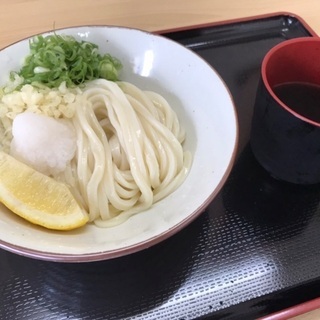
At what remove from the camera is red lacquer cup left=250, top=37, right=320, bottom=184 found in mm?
906

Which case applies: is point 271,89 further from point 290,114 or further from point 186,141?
point 186,141

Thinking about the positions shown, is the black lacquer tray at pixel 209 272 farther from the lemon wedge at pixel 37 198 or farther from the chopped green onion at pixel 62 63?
the chopped green onion at pixel 62 63

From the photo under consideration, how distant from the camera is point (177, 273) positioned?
86 centimetres

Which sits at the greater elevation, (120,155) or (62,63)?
(62,63)

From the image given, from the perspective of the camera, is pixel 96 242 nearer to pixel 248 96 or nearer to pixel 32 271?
pixel 32 271

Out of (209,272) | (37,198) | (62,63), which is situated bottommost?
(209,272)

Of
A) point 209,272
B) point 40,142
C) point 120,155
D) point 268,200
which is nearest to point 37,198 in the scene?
point 40,142

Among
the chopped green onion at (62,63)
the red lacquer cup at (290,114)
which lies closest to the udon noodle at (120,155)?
the chopped green onion at (62,63)

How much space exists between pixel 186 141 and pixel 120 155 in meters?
0.15

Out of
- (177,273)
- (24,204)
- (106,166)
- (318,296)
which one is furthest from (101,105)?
(318,296)

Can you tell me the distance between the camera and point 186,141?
1052 mm

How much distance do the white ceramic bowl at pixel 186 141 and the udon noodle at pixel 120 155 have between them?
32 millimetres

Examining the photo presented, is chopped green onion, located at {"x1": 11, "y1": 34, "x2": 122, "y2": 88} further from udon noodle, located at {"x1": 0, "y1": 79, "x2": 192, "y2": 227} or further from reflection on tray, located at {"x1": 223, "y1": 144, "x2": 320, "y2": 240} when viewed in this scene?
reflection on tray, located at {"x1": 223, "y1": 144, "x2": 320, "y2": 240}

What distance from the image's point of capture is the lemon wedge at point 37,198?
0.83 m
